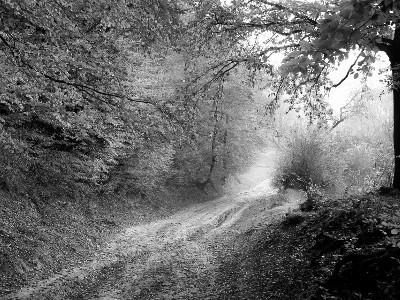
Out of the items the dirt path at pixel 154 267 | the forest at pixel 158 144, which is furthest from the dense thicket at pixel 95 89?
the dirt path at pixel 154 267

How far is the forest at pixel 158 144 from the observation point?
5273 mm

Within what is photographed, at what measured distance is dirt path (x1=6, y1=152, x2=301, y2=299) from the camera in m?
7.63

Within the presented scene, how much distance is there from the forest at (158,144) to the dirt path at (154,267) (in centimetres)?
6

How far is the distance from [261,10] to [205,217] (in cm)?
1113

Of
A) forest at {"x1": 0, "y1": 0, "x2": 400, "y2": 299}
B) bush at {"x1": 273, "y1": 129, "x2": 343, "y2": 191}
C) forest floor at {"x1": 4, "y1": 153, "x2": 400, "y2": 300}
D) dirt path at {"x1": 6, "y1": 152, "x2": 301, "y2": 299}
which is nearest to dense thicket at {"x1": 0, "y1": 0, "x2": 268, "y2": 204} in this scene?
forest at {"x1": 0, "y1": 0, "x2": 400, "y2": 299}

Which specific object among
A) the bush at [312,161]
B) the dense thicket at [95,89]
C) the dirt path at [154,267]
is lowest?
the dirt path at [154,267]

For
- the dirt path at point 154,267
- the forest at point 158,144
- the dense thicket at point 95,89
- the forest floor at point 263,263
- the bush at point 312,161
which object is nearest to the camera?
the forest floor at point 263,263

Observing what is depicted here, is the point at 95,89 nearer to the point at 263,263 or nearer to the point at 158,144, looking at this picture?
the point at 263,263

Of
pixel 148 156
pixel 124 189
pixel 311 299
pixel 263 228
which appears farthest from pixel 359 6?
pixel 124 189

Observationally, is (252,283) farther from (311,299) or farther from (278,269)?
(311,299)

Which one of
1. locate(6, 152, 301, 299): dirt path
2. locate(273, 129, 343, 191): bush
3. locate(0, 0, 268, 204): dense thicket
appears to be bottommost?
locate(6, 152, 301, 299): dirt path

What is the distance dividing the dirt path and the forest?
6cm

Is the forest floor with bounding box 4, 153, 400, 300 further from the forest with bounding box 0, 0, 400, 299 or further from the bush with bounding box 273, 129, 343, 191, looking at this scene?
the bush with bounding box 273, 129, 343, 191

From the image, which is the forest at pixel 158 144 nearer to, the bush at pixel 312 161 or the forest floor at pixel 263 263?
the forest floor at pixel 263 263
